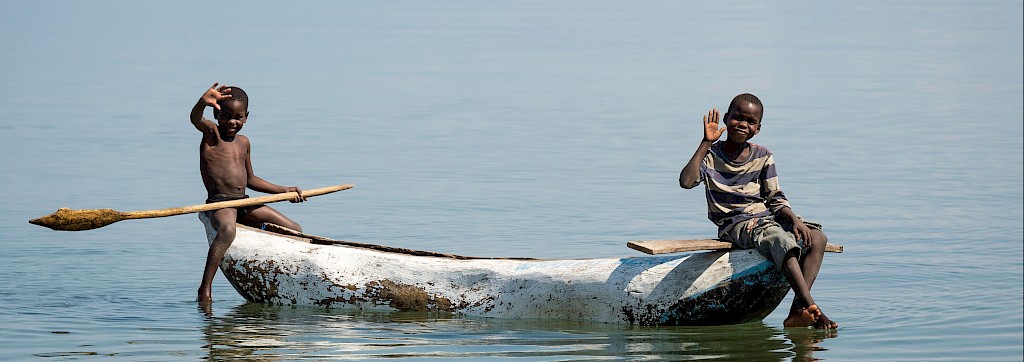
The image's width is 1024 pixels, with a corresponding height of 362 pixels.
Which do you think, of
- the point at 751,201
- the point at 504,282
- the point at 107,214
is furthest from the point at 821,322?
the point at 107,214

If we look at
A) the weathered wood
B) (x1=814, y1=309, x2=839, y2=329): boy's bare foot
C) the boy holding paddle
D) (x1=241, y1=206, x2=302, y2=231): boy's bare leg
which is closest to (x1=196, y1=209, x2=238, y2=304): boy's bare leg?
(x1=241, y1=206, x2=302, y2=231): boy's bare leg

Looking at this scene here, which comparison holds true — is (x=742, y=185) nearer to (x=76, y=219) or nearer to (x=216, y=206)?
(x=216, y=206)

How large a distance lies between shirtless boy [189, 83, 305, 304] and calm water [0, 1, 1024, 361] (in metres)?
0.37

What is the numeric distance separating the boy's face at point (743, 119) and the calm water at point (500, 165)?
3.27 feet

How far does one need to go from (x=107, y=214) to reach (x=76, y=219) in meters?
0.19

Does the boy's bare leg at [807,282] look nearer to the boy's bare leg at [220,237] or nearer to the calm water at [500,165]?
the calm water at [500,165]

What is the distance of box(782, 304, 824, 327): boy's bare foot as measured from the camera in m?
7.30

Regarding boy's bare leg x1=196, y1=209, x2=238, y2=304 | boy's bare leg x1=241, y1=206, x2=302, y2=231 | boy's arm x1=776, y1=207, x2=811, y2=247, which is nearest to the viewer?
boy's arm x1=776, y1=207, x2=811, y2=247

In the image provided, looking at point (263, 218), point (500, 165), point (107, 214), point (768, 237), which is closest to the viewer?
point (768, 237)

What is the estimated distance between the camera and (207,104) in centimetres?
815

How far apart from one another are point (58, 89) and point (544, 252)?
11.7m

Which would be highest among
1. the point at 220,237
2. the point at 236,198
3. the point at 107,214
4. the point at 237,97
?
the point at 237,97

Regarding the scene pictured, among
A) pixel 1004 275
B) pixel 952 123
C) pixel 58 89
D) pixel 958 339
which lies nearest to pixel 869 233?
pixel 1004 275

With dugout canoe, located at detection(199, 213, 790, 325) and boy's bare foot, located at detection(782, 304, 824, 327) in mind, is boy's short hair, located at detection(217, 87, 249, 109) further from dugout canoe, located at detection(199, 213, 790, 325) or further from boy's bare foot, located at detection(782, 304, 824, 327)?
boy's bare foot, located at detection(782, 304, 824, 327)
